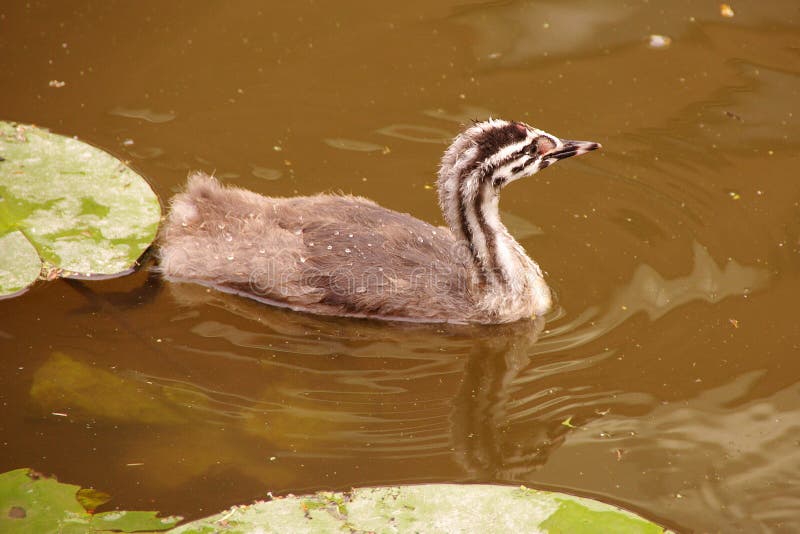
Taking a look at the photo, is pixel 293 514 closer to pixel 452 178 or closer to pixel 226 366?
pixel 226 366

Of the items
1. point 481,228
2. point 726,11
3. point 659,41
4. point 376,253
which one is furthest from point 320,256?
point 726,11

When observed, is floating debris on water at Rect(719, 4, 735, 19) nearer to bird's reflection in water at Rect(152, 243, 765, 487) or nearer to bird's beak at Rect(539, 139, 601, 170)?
bird's reflection in water at Rect(152, 243, 765, 487)

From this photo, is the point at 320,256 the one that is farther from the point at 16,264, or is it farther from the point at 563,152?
the point at 16,264

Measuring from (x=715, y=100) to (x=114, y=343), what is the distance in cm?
484

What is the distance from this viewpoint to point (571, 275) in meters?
6.32

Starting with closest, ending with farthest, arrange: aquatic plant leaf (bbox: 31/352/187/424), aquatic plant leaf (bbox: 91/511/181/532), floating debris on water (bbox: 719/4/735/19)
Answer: aquatic plant leaf (bbox: 91/511/181/532), aquatic plant leaf (bbox: 31/352/187/424), floating debris on water (bbox: 719/4/735/19)

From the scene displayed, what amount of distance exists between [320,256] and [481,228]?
0.98m

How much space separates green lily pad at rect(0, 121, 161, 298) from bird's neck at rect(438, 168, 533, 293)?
184 centimetres

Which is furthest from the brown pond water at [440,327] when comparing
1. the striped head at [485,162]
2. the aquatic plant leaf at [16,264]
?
the striped head at [485,162]

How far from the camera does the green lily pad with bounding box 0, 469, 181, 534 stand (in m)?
4.38

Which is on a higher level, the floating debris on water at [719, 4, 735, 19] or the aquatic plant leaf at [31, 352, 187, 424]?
the floating debris on water at [719, 4, 735, 19]

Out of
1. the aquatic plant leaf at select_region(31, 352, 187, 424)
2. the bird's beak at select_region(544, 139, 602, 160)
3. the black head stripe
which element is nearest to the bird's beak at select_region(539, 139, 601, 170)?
the bird's beak at select_region(544, 139, 602, 160)

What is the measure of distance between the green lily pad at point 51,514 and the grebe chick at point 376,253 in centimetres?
176

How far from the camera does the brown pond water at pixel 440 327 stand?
5109 millimetres
